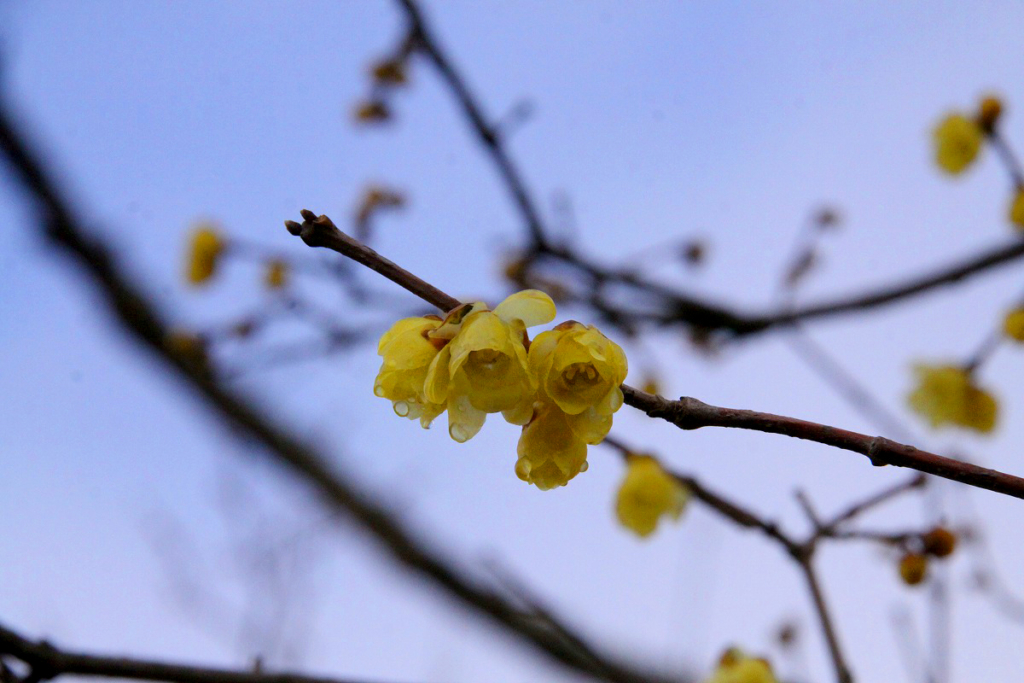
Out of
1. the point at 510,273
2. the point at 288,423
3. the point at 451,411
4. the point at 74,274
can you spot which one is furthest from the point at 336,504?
the point at 451,411

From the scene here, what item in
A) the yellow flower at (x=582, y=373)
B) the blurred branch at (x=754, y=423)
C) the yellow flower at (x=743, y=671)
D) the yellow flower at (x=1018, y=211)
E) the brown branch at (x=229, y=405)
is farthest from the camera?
the brown branch at (x=229, y=405)

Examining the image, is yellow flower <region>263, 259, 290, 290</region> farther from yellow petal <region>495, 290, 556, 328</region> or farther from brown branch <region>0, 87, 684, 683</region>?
yellow petal <region>495, 290, 556, 328</region>

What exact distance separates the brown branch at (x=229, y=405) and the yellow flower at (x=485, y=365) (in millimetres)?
3049

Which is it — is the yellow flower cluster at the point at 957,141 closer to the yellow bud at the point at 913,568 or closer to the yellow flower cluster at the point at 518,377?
the yellow bud at the point at 913,568

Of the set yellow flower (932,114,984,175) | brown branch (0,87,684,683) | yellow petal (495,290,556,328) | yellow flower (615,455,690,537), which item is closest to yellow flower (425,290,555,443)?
yellow petal (495,290,556,328)

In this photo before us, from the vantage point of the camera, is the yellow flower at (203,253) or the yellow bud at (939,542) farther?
the yellow flower at (203,253)

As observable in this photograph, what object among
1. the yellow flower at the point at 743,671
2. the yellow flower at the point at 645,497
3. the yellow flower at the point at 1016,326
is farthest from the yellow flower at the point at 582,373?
the yellow flower at the point at 645,497

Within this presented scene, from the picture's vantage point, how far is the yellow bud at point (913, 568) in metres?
1.55

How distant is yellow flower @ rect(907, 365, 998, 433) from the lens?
7.41ft

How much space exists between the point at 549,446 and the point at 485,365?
13 cm

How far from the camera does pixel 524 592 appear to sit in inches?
53.1

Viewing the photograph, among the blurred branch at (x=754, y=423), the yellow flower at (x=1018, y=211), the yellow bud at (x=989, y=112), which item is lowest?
the blurred branch at (x=754, y=423)

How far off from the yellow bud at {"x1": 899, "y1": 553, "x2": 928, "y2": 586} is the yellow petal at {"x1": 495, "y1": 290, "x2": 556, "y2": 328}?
111cm

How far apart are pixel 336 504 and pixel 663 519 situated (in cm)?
357
